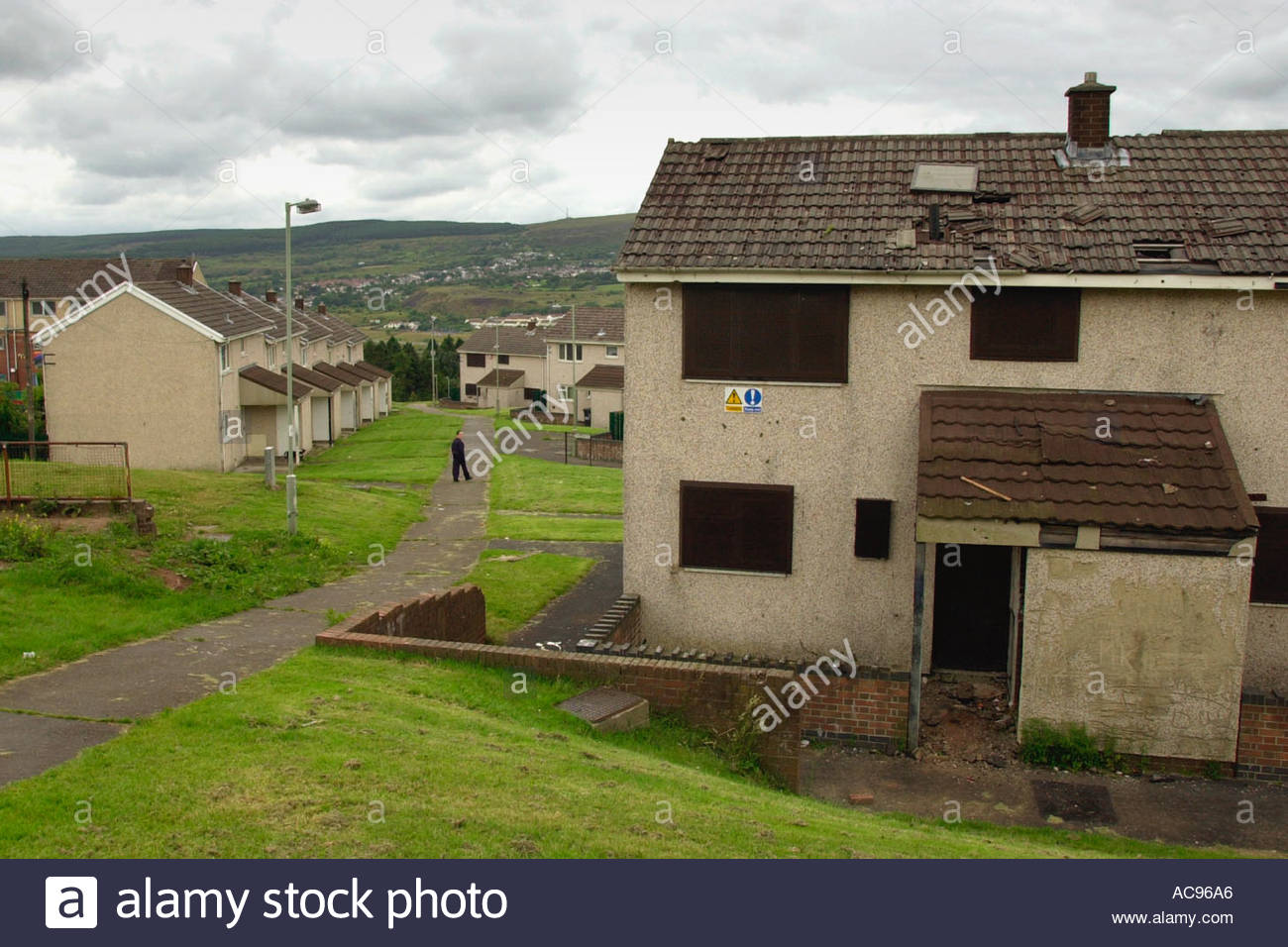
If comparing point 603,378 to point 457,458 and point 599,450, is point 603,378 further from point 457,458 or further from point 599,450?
point 457,458

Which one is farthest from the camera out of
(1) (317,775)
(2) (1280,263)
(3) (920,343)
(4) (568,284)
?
(4) (568,284)

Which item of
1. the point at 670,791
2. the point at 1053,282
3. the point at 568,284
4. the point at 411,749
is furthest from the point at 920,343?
the point at 568,284

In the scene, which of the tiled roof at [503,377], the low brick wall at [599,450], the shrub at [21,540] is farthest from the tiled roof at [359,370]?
the shrub at [21,540]

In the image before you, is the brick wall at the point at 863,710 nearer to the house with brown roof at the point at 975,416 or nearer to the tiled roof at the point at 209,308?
the house with brown roof at the point at 975,416

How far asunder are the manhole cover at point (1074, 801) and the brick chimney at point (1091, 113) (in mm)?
9100

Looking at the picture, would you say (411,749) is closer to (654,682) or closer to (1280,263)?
(654,682)

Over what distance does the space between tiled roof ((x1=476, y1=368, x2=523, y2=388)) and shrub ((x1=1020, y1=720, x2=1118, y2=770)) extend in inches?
2956

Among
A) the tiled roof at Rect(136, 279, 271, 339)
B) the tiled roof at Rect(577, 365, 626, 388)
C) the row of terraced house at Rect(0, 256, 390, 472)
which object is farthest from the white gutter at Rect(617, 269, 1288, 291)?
the tiled roof at Rect(577, 365, 626, 388)

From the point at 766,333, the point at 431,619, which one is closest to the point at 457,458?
the point at 431,619

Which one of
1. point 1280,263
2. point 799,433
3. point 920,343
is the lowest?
point 799,433

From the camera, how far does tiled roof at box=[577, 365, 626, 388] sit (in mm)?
66938

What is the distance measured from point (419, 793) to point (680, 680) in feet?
14.3

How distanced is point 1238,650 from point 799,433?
5667 mm

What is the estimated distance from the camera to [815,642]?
14.8m
